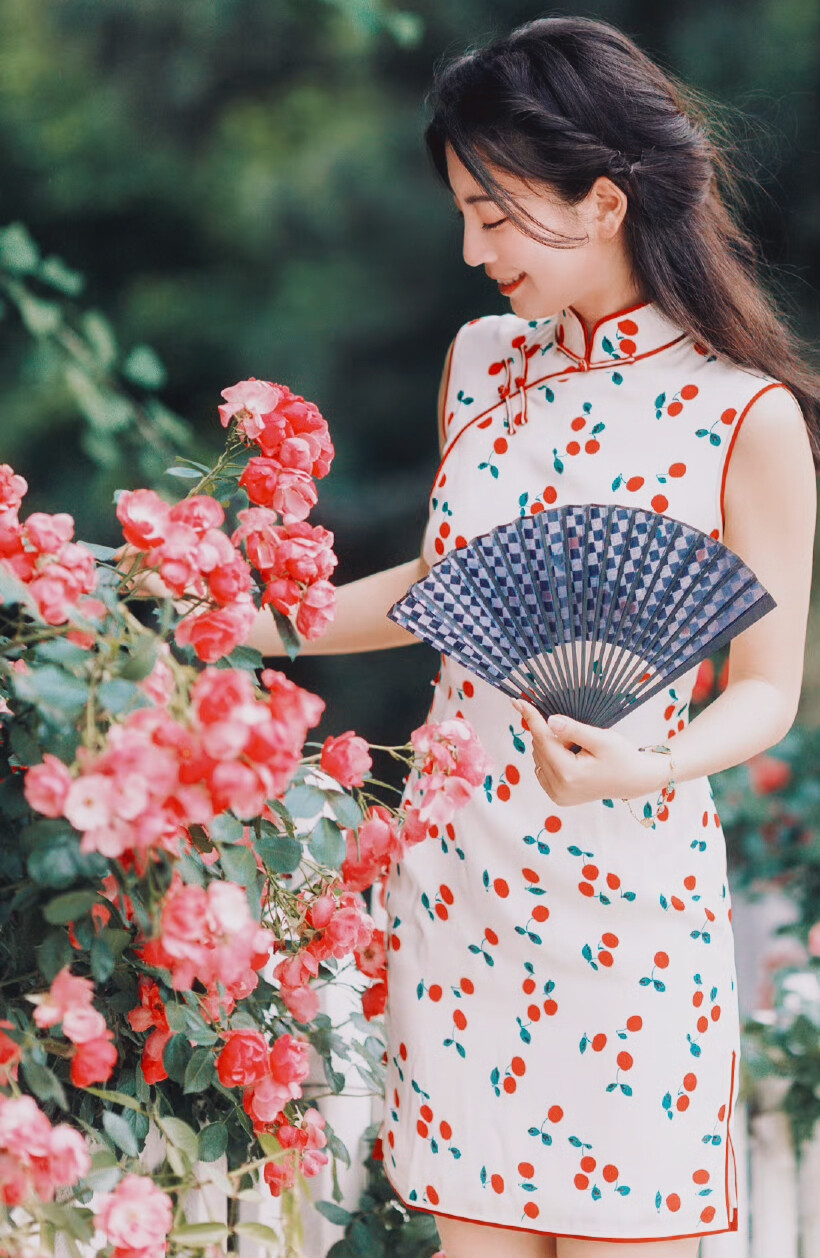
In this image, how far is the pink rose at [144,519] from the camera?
109 centimetres

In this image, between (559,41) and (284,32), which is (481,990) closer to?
(559,41)

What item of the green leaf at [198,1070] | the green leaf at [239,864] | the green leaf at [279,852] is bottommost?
the green leaf at [198,1070]

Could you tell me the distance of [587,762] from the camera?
1.26m

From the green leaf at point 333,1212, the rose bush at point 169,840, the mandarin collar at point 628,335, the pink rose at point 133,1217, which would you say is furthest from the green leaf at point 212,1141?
the mandarin collar at point 628,335

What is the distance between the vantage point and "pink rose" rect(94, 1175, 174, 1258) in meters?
1.02

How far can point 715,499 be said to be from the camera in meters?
1.40

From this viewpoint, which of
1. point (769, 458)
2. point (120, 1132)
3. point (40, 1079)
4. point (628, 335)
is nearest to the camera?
point (40, 1079)

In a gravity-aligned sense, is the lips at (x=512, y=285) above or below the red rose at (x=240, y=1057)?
above

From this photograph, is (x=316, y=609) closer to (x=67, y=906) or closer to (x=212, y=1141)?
(x=67, y=906)

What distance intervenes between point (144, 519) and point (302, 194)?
8.90 feet

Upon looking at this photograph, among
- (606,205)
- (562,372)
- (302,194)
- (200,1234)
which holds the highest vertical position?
(302,194)

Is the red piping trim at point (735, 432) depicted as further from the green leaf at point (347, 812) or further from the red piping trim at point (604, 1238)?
the red piping trim at point (604, 1238)

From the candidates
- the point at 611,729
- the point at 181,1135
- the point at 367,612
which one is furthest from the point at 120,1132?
the point at 367,612

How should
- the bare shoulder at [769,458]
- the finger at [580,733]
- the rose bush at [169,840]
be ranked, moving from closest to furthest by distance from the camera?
the rose bush at [169,840], the finger at [580,733], the bare shoulder at [769,458]
